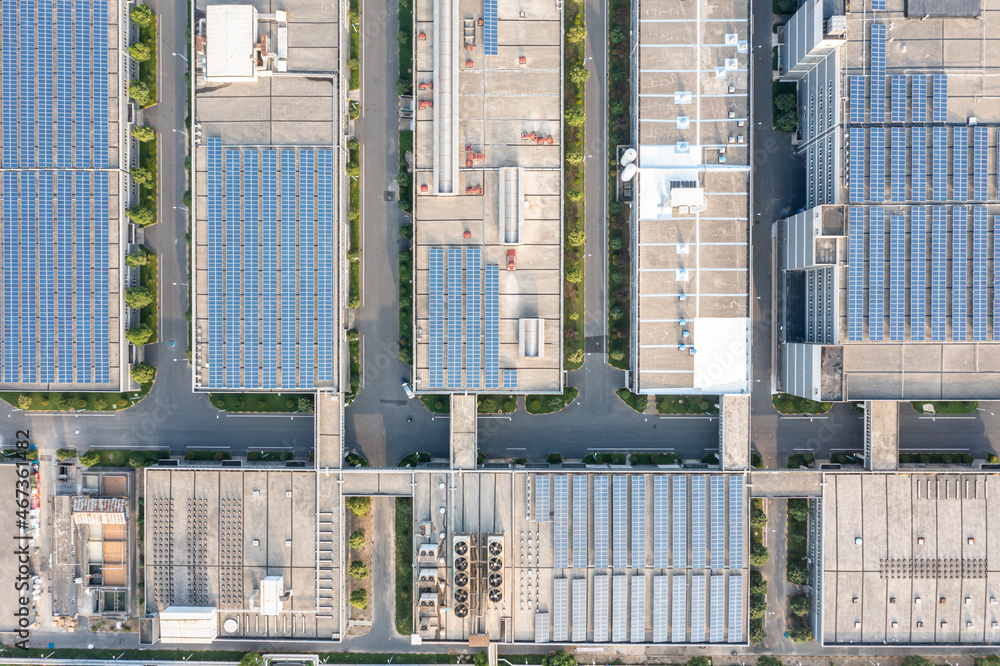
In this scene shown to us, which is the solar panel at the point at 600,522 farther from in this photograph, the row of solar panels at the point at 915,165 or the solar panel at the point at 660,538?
the row of solar panels at the point at 915,165

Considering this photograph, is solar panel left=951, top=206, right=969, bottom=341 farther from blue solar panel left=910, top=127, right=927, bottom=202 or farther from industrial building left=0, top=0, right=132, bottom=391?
industrial building left=0, top=0, right=132, bottom=391

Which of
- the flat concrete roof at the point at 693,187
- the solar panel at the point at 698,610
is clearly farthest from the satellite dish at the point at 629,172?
the solar panel at the point at 698,610

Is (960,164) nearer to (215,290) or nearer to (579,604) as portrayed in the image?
(579,604)

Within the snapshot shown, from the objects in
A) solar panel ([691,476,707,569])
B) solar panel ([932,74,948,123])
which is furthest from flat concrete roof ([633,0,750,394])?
solar panel ([932,74,948,123])

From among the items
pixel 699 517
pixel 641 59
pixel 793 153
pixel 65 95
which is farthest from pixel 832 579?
pixel 65 95

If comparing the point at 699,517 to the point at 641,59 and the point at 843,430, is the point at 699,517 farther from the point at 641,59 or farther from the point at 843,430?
the point at 641,59

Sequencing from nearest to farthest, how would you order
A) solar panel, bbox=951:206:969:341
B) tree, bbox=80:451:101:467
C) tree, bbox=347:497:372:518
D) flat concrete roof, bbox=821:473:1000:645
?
solar panel, bbox=951:206:969:341 < flat concrete roof, bbox=821:473:1000:645 < tree, bbox=347:497:372:518 < tree, bbox=80:451:101:467

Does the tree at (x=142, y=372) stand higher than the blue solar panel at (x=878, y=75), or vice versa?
the blue solar panel at (x=878, y=75)
